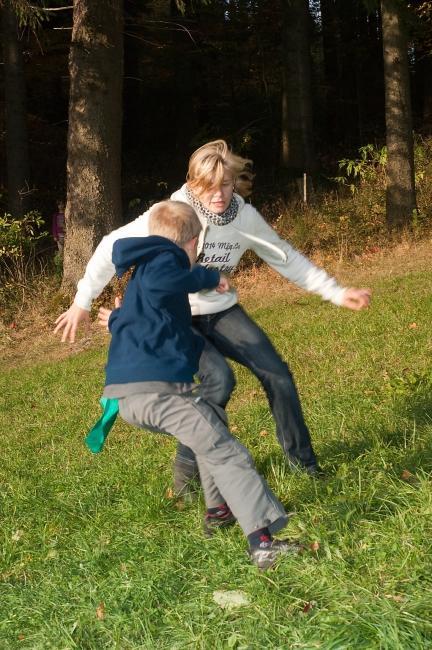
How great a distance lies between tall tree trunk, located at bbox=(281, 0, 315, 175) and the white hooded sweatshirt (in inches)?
570

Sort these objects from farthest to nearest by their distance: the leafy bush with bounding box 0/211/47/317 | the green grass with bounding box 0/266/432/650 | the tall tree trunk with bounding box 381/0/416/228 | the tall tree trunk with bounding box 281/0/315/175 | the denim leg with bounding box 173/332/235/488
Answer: the tall tree trunk with bounding box 281/0/315/175 → the tall tree trunk with bounding box 381/0/416/228 → the leafy bush with bounding box 0/211/47/317 → the denim leg with bounding box 173/332/235/488 → the green grass with bounding box 0/266/432/650

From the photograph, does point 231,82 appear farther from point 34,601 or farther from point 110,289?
point 34,601

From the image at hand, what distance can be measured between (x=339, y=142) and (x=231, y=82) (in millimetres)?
4416

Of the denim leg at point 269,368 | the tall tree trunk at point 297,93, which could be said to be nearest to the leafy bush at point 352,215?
the tall tree trunk at point 297,93

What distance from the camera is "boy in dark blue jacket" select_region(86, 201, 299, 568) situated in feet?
11.9

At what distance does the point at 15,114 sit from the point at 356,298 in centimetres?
1596

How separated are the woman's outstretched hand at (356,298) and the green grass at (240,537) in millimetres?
821

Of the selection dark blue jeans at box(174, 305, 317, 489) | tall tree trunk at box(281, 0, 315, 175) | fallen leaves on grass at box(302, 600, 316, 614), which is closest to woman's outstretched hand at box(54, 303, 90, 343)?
dark blue jeans at box(174, 305, 317, 489)

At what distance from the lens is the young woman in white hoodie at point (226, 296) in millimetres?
4414

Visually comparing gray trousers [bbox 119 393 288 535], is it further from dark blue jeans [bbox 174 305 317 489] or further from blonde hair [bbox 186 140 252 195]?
blonde hair [bbox 186 140 252 195]

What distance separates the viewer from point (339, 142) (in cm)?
2792

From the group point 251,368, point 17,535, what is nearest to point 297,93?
point 251,368

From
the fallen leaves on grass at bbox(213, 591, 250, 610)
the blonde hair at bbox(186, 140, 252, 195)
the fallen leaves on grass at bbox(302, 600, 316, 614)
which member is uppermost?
the blonde hair at bbox(186, 140, 252, 195)

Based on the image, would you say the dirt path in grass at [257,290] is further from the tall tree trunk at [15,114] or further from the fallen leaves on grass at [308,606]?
the fallen leaves on grass at [308,606]
